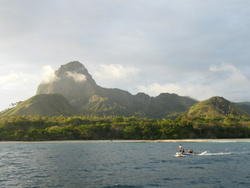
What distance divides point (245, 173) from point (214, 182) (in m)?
11.0

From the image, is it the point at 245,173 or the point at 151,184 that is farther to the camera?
the point at 245,173

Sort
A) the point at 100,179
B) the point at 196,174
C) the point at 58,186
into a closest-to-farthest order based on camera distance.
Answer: the point at 58,186 < the point at 100,179 < the point at 196,174

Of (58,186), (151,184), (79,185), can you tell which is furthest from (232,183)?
(58,186)

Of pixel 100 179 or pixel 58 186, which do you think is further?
pixel 100 179

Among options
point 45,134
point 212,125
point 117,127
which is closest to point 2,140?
point 45,134

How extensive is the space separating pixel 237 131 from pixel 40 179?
184 metres

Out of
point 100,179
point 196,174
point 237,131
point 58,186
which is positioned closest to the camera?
point 58,186

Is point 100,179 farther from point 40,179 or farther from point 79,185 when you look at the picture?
point 40,179

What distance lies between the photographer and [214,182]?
3528cm

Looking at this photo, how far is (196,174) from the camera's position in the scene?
41594 mm

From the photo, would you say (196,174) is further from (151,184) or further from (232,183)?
(151,184)

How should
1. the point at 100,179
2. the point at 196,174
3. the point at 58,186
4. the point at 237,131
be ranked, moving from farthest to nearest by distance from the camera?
the point at 237,131
the point at 196,174
the point at 100,179
the point at 58,186

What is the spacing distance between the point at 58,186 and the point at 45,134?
563ft

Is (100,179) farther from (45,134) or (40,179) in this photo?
(45,134)
